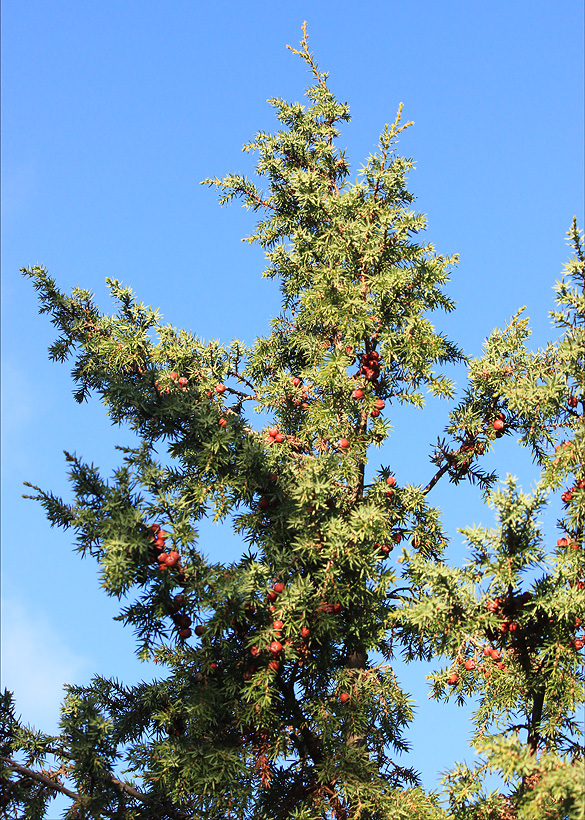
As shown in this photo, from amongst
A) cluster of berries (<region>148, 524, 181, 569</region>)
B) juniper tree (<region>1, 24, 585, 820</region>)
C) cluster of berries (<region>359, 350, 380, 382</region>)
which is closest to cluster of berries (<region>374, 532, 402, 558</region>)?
juniper tree (<region>1, 24, 585, 820</region>)

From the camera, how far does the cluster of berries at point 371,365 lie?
7184 millimetres

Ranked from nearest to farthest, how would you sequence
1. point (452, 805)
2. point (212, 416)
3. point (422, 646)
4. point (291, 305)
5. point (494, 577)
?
point (494, 577), point (452, 805), point (212, 416), point (422, 646), point (291, 305)

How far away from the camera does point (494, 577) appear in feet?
17.2

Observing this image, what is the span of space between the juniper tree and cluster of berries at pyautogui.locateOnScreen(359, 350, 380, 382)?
3cm

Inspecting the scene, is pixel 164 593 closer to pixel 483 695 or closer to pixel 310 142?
pixel 483 695

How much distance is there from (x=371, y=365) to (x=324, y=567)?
2110 millimetres

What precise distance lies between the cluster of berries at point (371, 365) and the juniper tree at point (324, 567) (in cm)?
3

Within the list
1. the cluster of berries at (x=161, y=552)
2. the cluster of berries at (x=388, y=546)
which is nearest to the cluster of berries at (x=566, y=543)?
the cluster of berries at (x=388, y=546)

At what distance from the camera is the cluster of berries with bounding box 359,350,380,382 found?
718 centimetres

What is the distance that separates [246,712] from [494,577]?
2.08 m

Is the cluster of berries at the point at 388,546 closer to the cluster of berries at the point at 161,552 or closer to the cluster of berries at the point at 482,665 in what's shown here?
the cluster of berries at the point at 482,665

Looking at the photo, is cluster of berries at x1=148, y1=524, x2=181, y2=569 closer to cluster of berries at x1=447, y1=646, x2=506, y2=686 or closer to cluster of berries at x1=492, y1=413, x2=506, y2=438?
cluster of berries at x1=447, y1=646, x2=506, y2=686

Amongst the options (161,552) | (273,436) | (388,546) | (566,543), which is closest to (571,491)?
(566,543)

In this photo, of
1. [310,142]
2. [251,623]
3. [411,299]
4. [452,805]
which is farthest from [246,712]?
[310,142]
